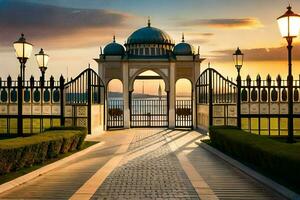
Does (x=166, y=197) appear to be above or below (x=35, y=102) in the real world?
below

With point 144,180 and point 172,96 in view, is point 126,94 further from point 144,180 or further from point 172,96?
point 144,180

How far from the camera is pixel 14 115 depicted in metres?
24.2

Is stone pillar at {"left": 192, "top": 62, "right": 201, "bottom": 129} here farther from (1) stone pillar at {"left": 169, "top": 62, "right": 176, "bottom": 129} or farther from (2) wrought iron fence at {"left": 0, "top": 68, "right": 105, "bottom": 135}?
(2) wrought iron fence at {"left": 0, "top": 68, "right": 105, "bottom": 135}

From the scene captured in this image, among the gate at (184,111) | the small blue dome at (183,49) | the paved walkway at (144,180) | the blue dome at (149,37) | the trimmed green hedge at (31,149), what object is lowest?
the paved walkway at (144,180)

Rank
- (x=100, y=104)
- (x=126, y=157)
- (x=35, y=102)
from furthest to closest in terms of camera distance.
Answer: (x=100, y=104), (x=35, y=102), (x=126, y=157)

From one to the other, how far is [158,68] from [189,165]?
1746cm

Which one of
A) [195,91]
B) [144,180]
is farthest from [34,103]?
[144,180]

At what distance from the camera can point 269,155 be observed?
1027 cm

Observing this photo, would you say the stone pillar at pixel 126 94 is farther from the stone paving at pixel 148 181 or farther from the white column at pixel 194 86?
the stone paving at pixel 148 181

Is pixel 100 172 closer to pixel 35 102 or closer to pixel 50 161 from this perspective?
pixel 50 161

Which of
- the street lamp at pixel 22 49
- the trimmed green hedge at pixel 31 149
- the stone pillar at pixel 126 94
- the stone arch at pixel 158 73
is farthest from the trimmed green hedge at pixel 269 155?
the stone pillar at pixel 126 94

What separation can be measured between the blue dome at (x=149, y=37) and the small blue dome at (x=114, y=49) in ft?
3.31

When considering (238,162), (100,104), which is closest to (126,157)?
(238,162)

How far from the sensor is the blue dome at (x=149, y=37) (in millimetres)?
31656
